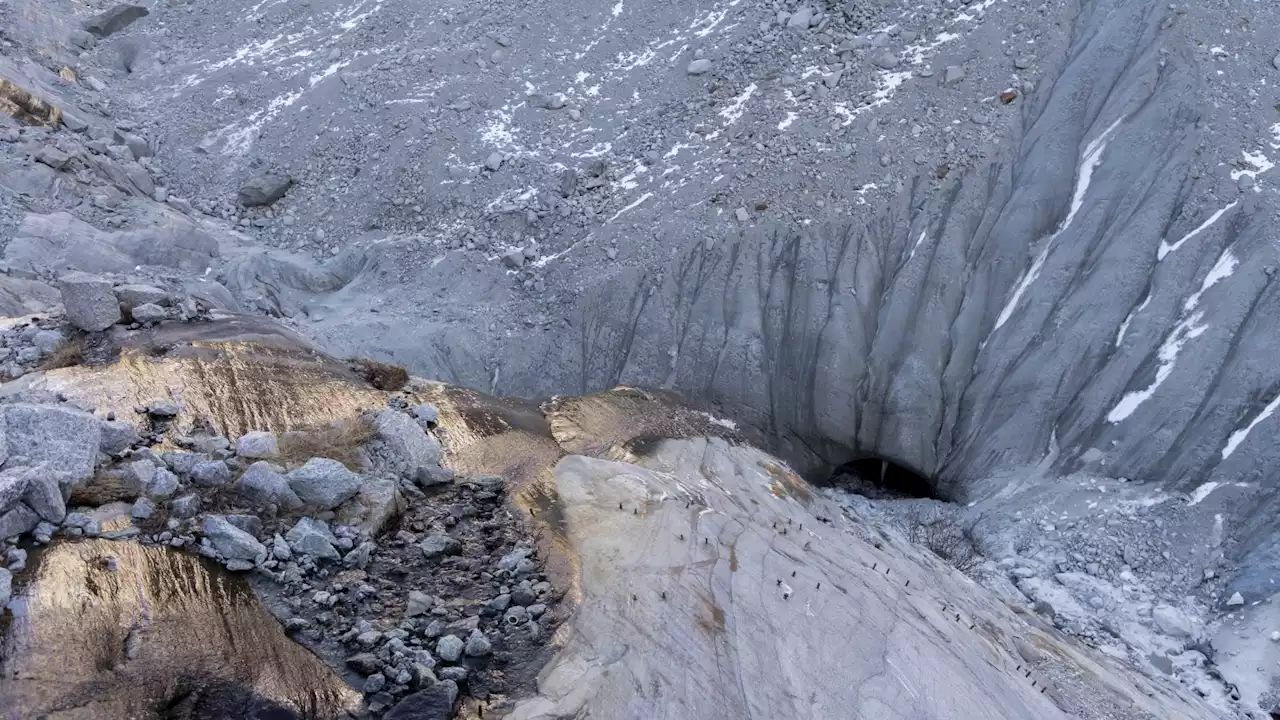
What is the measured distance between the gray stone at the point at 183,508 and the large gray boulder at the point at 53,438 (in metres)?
1.13

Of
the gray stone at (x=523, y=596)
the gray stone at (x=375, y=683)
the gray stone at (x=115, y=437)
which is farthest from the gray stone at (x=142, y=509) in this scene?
the gray stone at (x=523, y=596)

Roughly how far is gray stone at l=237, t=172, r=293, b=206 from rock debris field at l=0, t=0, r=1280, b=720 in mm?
190

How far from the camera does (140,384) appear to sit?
44.7ft

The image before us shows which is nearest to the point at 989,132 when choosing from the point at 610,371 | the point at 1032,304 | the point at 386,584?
the point at 1032,304

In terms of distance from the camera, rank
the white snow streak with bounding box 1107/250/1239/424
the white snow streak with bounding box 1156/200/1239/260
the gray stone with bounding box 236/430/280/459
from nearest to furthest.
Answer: the gray stone with bounding box 236/430/280/459 → the white snow streak with bounding box 1107/250/1239/424 → the white snow streak with bounding box 1156/200/1239/260

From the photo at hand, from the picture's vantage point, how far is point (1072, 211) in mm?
21047

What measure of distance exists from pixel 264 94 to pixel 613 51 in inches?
471

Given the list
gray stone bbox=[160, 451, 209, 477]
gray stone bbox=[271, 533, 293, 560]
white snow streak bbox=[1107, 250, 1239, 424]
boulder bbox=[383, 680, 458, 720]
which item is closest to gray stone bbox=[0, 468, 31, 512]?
gray stone bbox=[160, 451, 209, 477]

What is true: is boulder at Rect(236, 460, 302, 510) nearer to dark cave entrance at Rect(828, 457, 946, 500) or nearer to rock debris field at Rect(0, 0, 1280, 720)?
rock debris field at Rect(0, 0, 1280, 720)

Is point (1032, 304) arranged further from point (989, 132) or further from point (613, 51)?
point (613, 51)

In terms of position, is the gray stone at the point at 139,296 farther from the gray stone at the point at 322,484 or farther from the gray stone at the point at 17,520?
the gray stone at the point at 17,520

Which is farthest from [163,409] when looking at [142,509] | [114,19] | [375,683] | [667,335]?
[114,19]

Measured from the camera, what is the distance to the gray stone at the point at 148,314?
1576 cm

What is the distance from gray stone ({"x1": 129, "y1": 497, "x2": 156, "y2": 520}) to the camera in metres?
10.4
